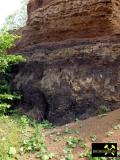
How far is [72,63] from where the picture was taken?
17.2 meters

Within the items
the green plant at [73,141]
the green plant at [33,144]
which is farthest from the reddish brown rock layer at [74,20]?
the green plant at [33,144]

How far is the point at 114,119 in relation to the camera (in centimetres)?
1261

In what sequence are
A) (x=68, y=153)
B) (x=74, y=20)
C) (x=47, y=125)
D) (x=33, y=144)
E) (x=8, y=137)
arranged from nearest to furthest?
1. (x=68, y=153)
2. (x=33, y=144)
3. (x=8, y=137)
4. (x=47, y=125)
5. (x=74, y=20)

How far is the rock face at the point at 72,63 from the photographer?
627 inches

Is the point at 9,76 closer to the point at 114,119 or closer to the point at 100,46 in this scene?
the point at 100,46

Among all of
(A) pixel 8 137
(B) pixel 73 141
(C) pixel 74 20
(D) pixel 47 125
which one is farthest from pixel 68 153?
(C) pixel 74 20

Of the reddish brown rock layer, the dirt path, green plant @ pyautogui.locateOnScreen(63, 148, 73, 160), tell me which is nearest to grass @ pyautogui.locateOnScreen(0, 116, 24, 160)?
→ the dirt path

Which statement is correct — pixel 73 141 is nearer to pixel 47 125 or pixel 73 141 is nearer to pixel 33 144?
pixel 33 144

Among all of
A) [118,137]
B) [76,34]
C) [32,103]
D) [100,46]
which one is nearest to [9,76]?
[32,103]

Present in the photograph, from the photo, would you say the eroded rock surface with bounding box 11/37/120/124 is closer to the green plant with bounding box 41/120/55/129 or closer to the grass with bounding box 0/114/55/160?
the green plant with bounding box 41/120/55/129

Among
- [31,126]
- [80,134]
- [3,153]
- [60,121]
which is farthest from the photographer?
[60,121]

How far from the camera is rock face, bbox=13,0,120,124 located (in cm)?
1591

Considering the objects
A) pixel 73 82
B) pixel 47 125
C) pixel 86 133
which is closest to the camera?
pixel 86 133

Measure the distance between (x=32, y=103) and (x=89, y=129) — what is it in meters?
6.66
